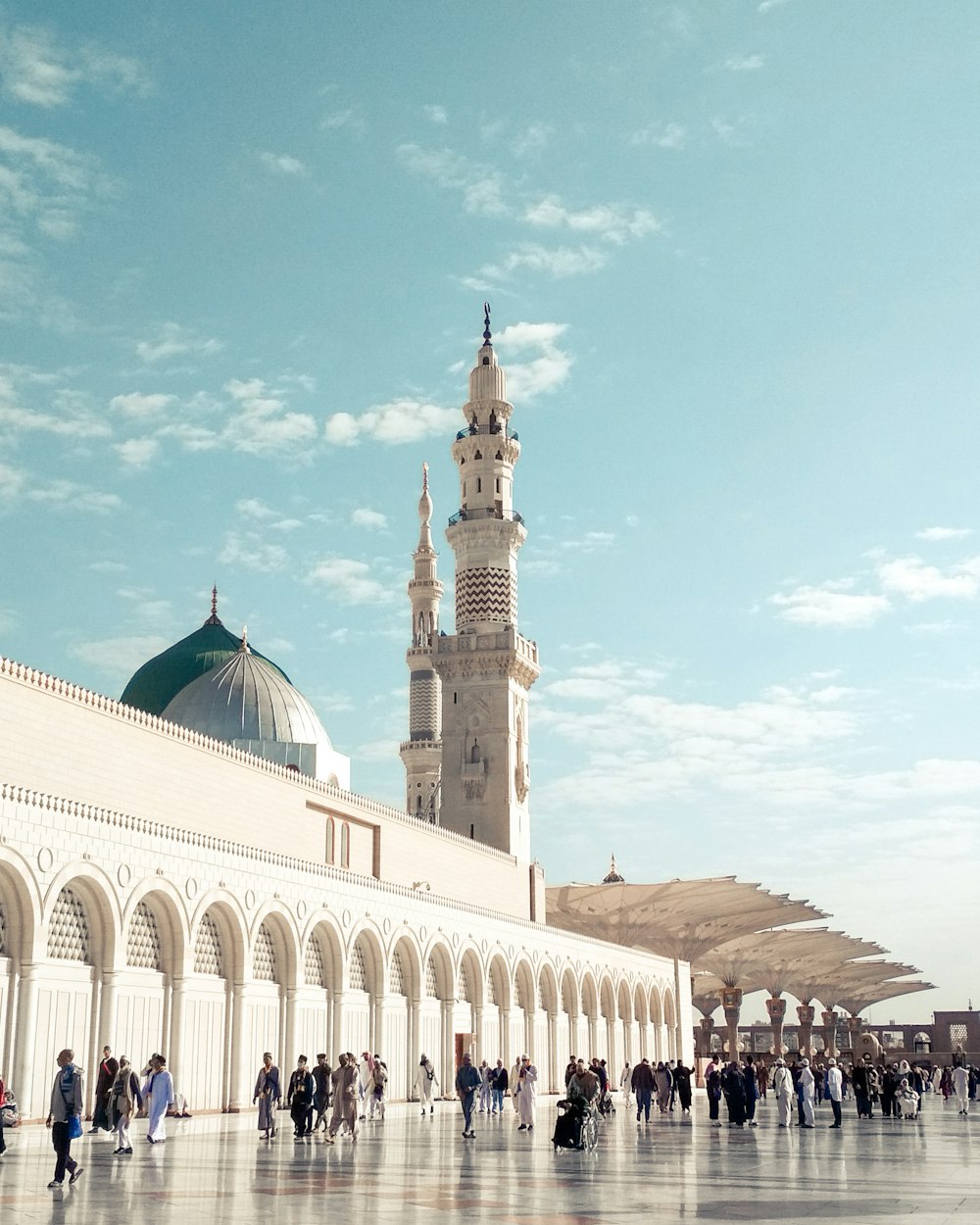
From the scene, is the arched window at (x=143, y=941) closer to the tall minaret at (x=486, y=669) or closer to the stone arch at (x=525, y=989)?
the stone arch at (x=525, y=989)

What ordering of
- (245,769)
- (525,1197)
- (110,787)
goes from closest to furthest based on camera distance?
1. (525,1197)
2. (110,787)
3. (245,769)

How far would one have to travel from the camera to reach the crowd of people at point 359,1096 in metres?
13.0

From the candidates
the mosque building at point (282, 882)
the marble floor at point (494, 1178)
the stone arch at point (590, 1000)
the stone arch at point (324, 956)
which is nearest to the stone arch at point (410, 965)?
the mosque building at point (282, 882)

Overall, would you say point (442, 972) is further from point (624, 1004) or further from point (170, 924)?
point (624, 1004)

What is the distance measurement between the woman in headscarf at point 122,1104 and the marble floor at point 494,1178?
0.25 meters

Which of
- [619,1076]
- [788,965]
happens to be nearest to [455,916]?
[619,1076]

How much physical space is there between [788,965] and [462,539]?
36.7 metres

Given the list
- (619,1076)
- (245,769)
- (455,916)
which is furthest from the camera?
(619,1076)

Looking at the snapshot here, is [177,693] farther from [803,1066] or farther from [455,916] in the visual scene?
[803,1066]

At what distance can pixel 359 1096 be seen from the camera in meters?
20.7

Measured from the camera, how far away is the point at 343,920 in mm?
25766

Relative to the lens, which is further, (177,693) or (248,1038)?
(177,693)

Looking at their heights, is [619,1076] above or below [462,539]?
below

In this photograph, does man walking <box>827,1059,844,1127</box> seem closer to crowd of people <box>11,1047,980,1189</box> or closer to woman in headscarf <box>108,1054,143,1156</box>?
crowd of people <box>11,1047,980,1189</box>
